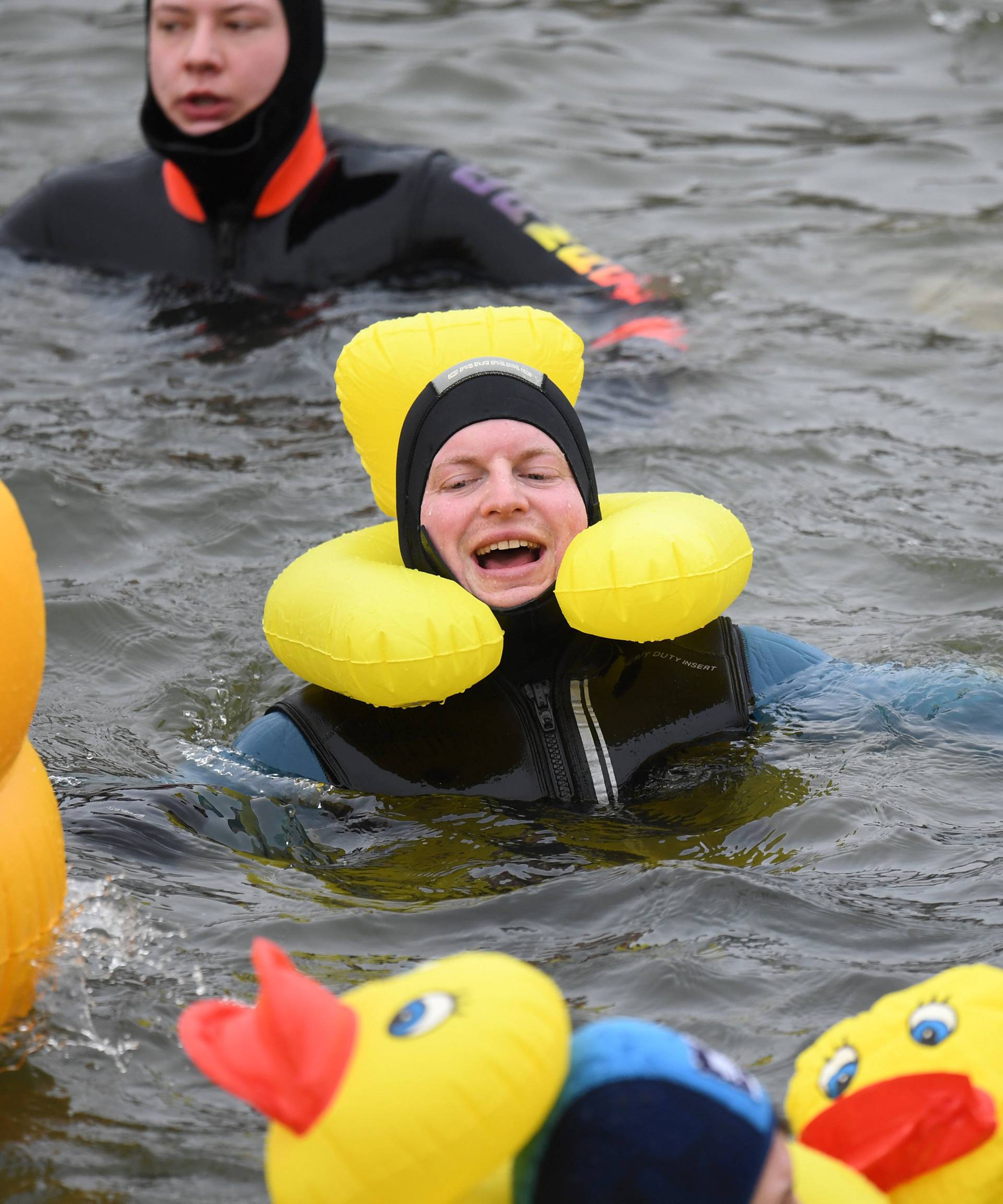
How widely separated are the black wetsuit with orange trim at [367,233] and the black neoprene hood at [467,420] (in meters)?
3.14

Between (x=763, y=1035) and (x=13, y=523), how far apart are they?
1.46m

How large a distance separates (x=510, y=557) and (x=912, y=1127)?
82.1 inches

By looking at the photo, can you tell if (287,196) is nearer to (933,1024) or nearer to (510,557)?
(510,557)

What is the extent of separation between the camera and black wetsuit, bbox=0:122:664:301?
7035mm

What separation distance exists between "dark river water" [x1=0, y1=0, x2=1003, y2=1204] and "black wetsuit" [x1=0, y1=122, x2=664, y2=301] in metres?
0.17

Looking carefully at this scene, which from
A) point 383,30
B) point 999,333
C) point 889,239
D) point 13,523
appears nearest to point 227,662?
point 13,523

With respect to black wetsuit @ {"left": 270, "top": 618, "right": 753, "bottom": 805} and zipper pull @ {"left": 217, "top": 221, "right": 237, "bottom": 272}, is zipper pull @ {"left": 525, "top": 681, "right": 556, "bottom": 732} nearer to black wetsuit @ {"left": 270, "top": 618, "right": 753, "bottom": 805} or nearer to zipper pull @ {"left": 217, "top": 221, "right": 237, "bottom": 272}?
black wetsuit @ {"left": 270, "top": 618, "right": 753, "bottom": 805}

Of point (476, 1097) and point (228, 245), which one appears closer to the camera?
point (476, 1097)

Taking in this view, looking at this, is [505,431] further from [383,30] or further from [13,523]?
[383,30]

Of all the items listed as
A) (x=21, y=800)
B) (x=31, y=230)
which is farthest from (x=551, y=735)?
(x=31, y=230)

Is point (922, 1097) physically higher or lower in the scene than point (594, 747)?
higher

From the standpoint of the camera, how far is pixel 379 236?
23.2ft

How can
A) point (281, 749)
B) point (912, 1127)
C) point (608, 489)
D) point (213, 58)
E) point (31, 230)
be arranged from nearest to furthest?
point (912, 1127)
point (281, 749)
point (608, 489)
point (213, 58)
point (31, 230)

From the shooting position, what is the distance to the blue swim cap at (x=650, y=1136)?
190 cm
